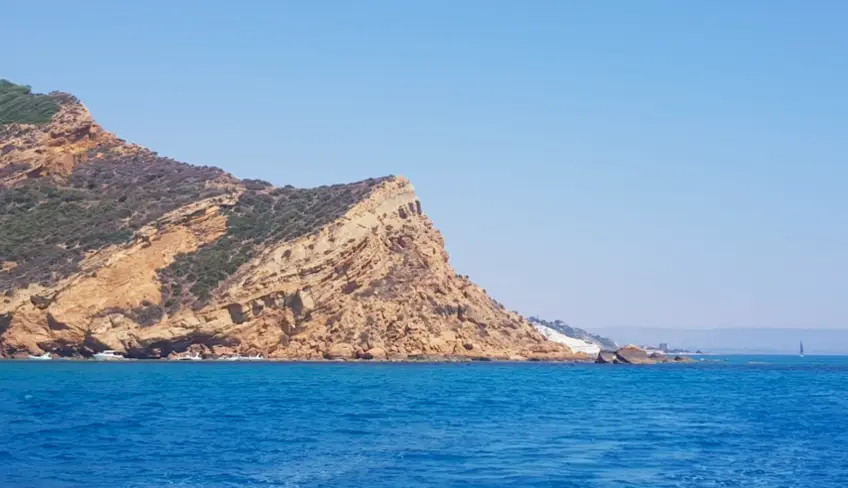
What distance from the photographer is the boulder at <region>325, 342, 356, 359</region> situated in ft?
262

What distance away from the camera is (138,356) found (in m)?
76.2

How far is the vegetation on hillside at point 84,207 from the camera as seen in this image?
260 feet

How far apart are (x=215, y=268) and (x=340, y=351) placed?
1145cm

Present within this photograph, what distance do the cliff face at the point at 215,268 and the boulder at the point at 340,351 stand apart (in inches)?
4.1

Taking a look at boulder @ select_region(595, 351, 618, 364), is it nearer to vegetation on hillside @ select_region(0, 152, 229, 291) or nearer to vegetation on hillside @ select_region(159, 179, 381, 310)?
vegetation on hillside @ select_region(159, 179, 381, 310)

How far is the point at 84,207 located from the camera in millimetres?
88750

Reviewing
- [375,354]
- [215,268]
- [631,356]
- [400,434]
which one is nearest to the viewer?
[400,434]

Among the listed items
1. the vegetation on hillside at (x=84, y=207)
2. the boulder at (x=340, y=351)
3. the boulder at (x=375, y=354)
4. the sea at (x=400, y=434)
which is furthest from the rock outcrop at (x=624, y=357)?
the sea at (x=400, y=434)

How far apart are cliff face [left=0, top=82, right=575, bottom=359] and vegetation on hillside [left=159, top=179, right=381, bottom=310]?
0.17 m

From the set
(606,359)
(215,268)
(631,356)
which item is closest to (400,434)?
(215,268)

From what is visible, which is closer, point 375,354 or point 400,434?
point 400,434

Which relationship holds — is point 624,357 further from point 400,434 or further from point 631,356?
point 400,434

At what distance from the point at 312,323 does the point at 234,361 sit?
7219mm

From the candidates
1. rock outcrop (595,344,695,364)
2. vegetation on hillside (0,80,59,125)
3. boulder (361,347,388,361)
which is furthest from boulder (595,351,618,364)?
vegetation on hillside (0,80,59,125)
